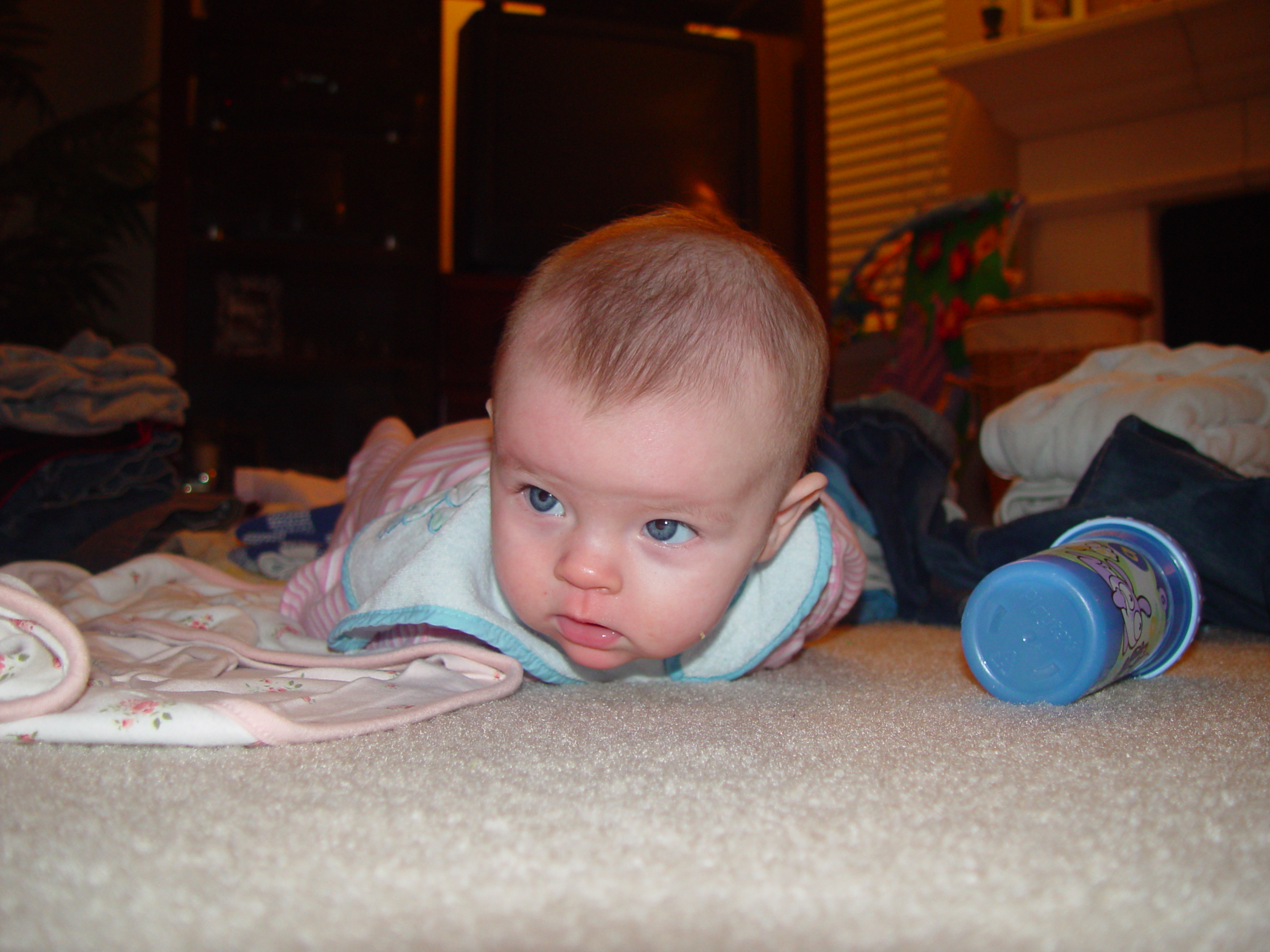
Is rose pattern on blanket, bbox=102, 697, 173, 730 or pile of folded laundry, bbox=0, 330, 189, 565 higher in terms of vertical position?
pile of folded laundry, bbox=0, 330, 189, 565

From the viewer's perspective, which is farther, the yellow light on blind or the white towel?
the yellow light on blind

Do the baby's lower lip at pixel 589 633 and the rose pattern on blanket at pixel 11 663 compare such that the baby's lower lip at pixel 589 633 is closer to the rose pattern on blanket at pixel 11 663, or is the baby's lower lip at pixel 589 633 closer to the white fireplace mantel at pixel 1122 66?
the rose pattern on blanket at pixel 11 663

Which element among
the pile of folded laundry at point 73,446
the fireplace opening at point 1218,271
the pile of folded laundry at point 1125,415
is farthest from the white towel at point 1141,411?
the fireplace opening at point 1218,271

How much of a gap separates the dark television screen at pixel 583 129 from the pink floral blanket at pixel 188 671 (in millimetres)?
1620

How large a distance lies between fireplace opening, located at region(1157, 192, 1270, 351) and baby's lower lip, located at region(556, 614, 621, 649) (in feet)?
7.72

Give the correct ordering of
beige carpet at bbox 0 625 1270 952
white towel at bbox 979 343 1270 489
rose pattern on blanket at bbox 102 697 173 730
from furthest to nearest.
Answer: white towel at bbox 979 343 1270 489
rose pattern on blanket at bbox 102 697 173 730
beige carpet at bbox 0 625 1270 952

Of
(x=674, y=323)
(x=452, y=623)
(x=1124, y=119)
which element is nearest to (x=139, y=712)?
(x=452, y=623)

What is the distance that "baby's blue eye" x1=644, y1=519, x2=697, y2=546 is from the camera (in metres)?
0.60

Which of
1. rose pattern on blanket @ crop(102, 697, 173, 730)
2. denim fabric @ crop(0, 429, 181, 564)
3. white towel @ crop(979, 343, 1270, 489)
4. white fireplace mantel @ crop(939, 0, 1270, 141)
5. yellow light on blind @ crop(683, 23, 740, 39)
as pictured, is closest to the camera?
rose pattern on blanket @ crop(102, 697, 173, 730)

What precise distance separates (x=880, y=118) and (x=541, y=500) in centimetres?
292

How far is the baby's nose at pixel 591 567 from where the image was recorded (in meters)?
0.58

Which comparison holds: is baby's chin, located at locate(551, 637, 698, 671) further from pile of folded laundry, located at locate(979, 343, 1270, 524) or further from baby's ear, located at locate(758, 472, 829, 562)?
pile of folded laundry, located at locate(979, 343, 1270, 524)

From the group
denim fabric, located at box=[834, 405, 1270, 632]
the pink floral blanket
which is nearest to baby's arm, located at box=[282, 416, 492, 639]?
the pink floral blanket

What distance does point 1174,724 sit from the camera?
567 millimetres
